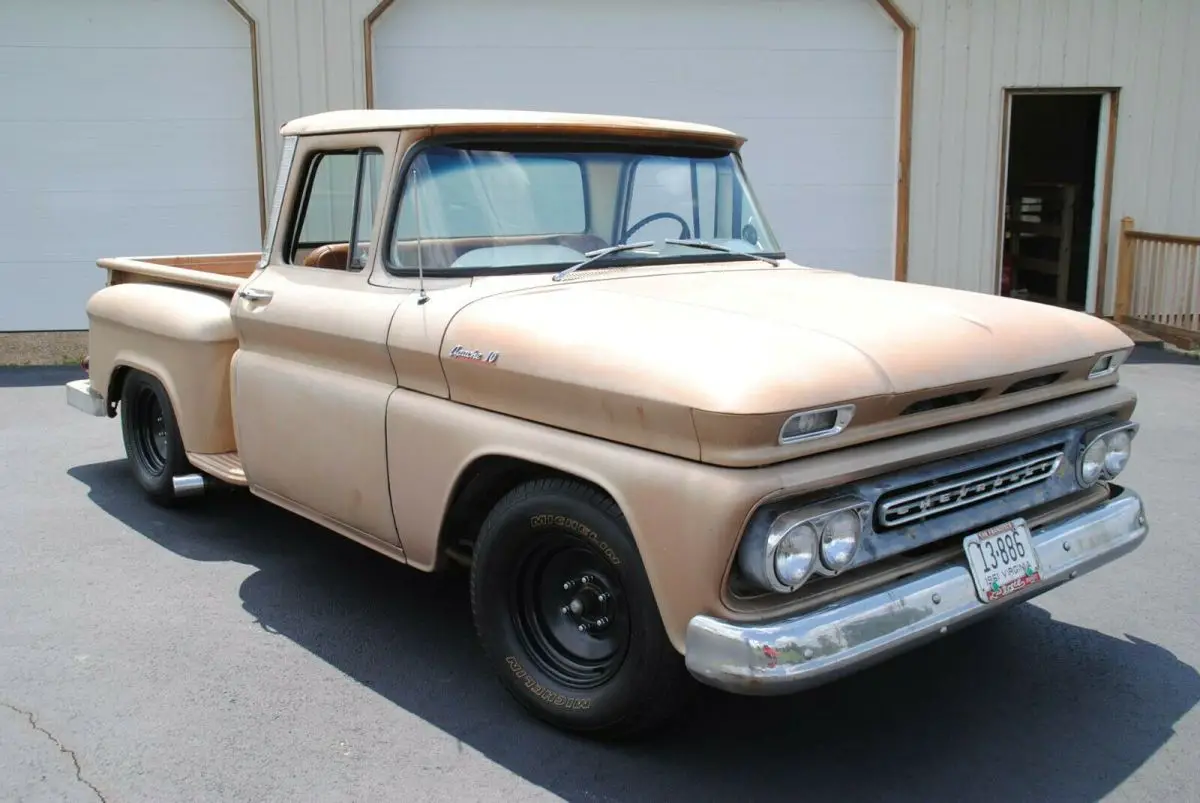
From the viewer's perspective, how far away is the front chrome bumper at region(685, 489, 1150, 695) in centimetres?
263

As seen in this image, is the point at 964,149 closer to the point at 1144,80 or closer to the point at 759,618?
the point at 1144,80

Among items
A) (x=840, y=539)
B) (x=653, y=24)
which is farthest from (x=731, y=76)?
(x=840, y=539)

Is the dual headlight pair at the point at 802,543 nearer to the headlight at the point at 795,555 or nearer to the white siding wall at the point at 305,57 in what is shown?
the headlight at the point at 795,555

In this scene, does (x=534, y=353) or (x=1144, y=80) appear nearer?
(x=534, y=353)

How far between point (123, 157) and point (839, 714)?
8904 millimetres

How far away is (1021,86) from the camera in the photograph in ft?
36.0

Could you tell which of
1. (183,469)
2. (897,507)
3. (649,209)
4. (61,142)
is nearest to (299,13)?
(61,142)

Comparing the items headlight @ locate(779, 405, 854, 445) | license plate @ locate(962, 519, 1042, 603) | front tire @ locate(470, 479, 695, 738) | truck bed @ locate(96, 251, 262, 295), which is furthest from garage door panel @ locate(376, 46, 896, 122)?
headlight @ locate(779, 405, 854, 445)

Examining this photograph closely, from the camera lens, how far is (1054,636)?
13.2 feet

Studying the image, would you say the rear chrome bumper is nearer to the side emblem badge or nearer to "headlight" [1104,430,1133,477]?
the side emblem badge

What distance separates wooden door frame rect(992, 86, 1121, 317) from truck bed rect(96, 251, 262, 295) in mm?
7690

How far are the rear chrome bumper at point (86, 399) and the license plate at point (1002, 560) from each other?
4609 mm

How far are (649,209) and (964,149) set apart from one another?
7779 millimetres

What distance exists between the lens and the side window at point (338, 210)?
3971mm
